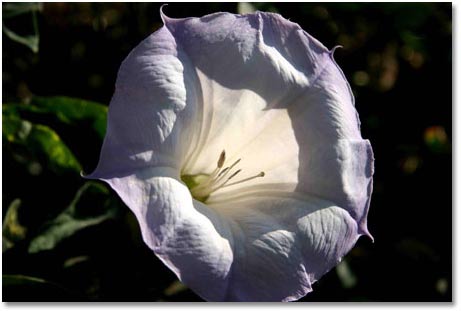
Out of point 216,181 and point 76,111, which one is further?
point 76,111

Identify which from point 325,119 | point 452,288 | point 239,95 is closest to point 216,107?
point 239,95

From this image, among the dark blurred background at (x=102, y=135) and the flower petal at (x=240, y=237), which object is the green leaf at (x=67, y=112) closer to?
the dark blurred background at (x=102, y=135)

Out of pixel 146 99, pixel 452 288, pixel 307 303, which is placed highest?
pixel 146 99

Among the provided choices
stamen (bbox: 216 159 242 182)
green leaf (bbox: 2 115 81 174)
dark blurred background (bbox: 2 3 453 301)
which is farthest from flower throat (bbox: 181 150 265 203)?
green leaf (bbox: 2 115 81 174)

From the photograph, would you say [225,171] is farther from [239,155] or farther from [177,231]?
[177,231]

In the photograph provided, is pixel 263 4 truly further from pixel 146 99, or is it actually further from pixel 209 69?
pixel 146 99

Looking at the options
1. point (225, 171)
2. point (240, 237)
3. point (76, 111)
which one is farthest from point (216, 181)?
point (76, 111)

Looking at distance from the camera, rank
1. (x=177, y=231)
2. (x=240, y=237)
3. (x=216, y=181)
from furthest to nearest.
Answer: (x=216, y=181)
(x=240, y=237)
(x=177, y=231)

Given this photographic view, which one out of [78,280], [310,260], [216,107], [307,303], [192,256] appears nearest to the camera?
[192,256]
